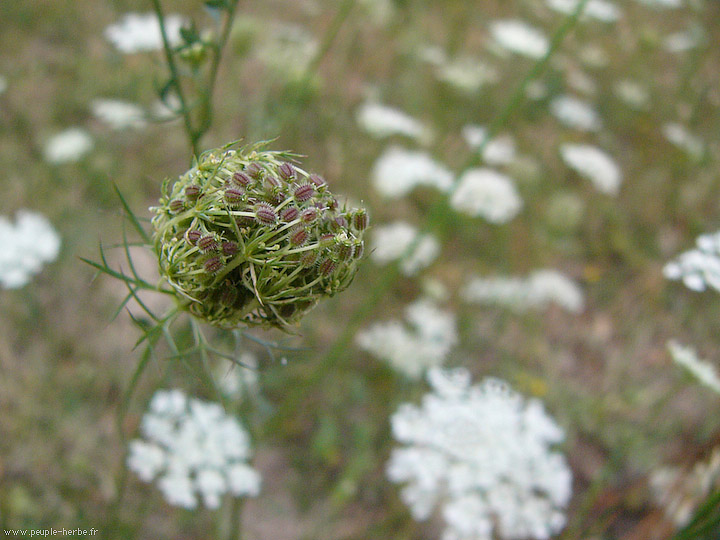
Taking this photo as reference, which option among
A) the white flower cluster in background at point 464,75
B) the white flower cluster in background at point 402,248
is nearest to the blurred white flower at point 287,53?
the white flower cluster in background at point 464,75

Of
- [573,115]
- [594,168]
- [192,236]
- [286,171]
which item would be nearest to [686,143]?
[573,115]

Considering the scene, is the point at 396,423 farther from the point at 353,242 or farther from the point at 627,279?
the point at 627,279

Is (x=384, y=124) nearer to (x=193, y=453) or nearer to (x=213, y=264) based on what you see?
(x=193, y=453)

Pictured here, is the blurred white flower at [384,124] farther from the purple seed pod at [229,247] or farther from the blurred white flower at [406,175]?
the purple seed pod at [229,247]

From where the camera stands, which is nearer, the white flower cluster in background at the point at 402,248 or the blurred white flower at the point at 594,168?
the white flower cluster in background at the point at 402,248

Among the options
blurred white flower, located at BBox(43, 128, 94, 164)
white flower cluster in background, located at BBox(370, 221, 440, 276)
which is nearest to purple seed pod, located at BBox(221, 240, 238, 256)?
white flower cluster in background, located at BBox(370, 221, 440, 276)

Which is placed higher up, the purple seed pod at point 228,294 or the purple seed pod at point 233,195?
the purple seed pod at point 233,195
